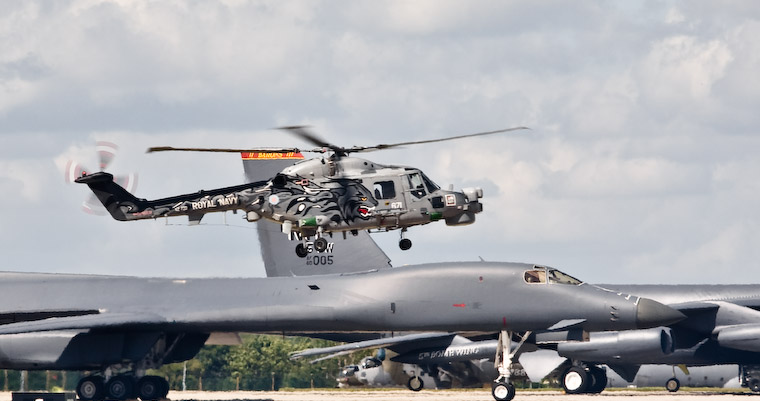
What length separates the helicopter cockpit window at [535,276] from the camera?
1496 inches

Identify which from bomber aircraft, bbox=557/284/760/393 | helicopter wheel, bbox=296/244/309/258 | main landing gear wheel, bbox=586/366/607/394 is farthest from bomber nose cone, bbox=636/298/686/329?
main landing gear wheel, bbox=586/366/607/394

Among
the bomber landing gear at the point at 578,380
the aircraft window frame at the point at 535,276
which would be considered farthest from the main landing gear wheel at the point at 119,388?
the bomber landing gear at the point at 578,380

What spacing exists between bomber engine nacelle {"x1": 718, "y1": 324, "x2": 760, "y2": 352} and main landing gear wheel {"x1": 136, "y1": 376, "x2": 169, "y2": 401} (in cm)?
2065

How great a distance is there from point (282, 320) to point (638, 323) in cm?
1194

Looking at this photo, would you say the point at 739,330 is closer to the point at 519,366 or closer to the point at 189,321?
the point at 519,366

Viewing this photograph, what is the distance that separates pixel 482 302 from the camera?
3784 centimetres

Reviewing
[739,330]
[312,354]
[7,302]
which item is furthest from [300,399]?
[739,330]

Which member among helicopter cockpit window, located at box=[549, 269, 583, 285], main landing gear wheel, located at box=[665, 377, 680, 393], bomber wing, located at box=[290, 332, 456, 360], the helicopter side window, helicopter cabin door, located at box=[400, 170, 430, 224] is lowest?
main landing gear wheel, located at box=[665, 377, 680, 393]

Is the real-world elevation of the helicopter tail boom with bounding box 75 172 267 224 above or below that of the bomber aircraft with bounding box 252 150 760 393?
above

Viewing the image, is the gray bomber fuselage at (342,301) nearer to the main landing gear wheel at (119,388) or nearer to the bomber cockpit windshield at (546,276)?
the bomber cockpit windshield at (546,276)

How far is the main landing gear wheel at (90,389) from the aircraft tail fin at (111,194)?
6847mm

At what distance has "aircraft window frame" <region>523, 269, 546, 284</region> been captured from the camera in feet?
125

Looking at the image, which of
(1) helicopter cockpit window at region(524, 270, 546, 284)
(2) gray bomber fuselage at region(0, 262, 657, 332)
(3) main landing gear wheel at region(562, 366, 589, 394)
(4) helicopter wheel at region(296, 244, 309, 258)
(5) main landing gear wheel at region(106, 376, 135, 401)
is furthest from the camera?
(3) main landing gear wheel at region(562, 366, 589, 394)

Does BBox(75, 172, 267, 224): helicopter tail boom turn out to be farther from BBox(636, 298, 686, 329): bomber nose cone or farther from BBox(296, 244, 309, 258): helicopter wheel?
BBox(636, 298, 686, 329): bomber nose cone
